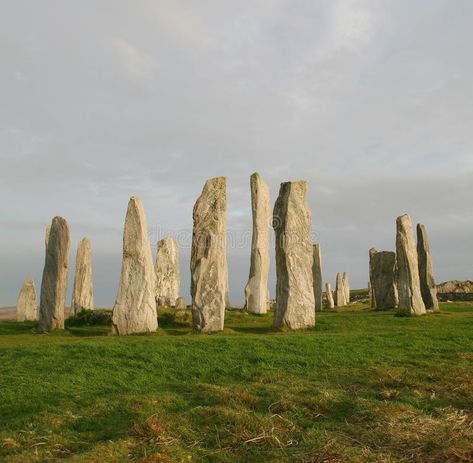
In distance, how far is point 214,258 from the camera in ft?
53.5

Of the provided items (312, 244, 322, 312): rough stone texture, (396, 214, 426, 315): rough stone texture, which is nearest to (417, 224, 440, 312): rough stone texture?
(396, 214, 426, 315): rough stone texture

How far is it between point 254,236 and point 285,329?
894 cm

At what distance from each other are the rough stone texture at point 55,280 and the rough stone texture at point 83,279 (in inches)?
262

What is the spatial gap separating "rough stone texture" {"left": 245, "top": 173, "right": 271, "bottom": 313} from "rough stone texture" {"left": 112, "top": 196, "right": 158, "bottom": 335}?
7780mm

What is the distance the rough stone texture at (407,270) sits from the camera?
1934 centimetres

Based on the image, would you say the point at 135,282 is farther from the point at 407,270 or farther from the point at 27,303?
the point at 27,303

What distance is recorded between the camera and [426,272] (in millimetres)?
22172

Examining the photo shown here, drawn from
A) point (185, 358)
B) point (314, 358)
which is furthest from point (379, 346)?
point (185, 358)

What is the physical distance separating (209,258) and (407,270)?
312 inches

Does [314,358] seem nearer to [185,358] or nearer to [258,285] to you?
[185,358]

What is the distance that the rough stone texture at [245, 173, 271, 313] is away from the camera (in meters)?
23.5

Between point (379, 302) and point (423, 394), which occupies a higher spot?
point (379, 302)

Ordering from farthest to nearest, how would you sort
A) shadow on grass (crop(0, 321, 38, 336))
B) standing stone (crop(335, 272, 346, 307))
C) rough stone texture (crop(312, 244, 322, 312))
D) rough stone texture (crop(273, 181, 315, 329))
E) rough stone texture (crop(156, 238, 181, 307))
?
standing stone (crop(335, 272, 346, 307)) < rough stone texture (crop(156, 238, 181, 307)) < rough stone texture (crop(312, 244, 322, 312)) < shadow on grass (crop(0, 321, 38, 336)) < rough stone texture (crop(273, 181, 315, 329))

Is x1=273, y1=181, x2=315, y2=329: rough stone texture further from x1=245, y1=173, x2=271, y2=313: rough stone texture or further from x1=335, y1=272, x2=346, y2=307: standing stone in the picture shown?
x1=335, y1=272, x2=346, y2=307: standing stone
